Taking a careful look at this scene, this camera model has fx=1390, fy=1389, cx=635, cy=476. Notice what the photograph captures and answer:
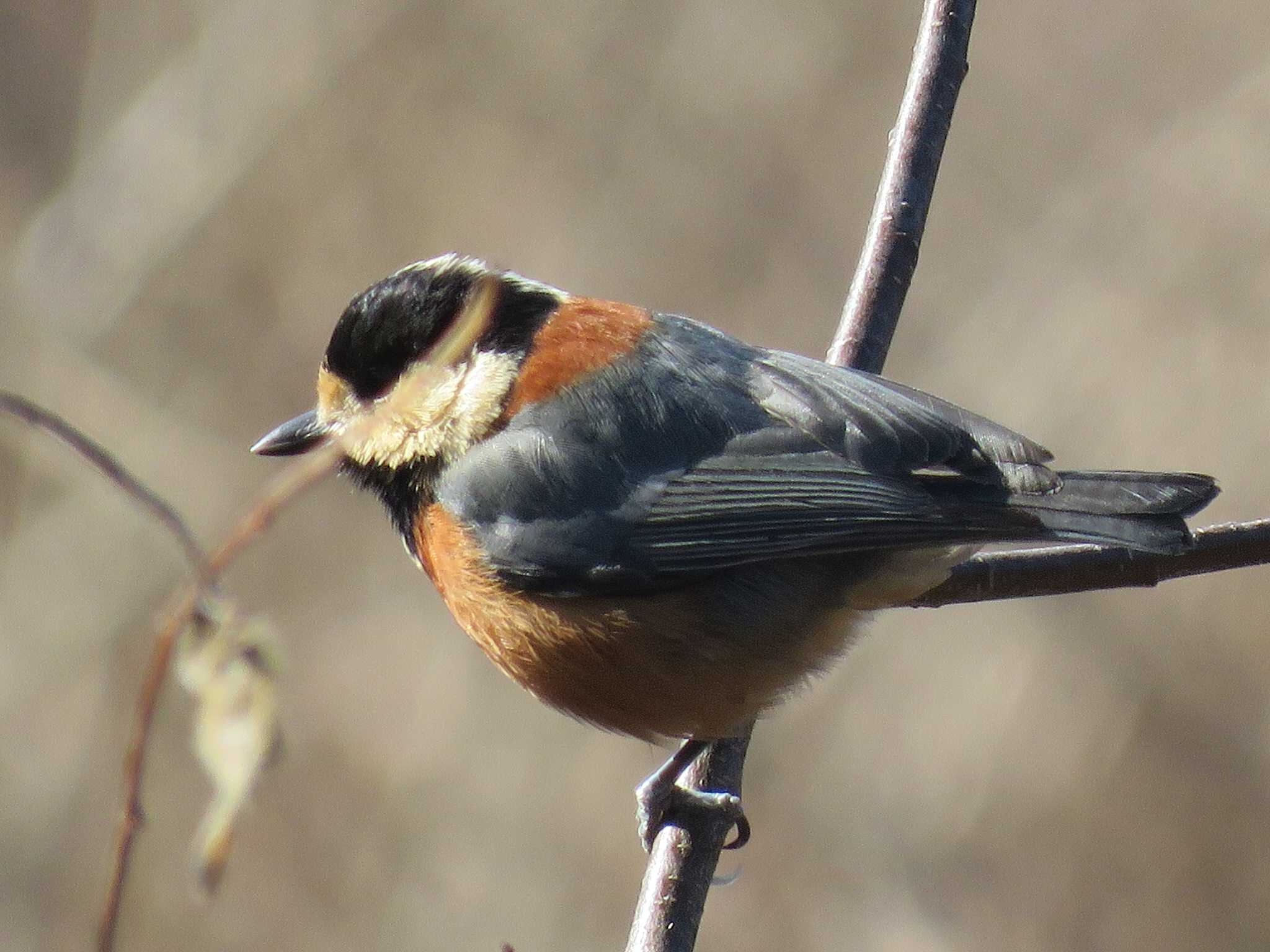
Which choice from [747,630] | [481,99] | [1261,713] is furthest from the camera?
[481,99]

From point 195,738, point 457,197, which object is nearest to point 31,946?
point 457,197

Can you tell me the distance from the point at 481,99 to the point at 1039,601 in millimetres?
3624

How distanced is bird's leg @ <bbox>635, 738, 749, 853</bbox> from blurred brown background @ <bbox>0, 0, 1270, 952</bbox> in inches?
98.0

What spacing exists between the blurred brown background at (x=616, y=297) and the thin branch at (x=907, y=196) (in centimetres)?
231

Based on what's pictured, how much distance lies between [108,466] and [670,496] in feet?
6.43

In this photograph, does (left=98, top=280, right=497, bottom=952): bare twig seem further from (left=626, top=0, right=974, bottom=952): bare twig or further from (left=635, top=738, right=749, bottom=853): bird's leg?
(left=626, top=0, right=974, bottom=952): bare twig

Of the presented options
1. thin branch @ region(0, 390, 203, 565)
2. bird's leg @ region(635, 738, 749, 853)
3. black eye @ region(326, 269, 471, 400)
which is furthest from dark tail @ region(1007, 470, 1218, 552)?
thin branch @ region(0, 390, 203, 565)

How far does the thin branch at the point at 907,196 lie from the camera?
10.8 feet

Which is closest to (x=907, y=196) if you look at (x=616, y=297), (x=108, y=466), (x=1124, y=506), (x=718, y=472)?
(x=718, y=472)

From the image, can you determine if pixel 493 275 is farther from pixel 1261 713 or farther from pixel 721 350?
pixel 1261 713

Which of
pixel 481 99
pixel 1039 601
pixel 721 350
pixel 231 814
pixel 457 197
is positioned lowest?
pixel 231 814

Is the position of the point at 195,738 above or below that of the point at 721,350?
below

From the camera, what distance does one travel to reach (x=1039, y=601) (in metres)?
5.40

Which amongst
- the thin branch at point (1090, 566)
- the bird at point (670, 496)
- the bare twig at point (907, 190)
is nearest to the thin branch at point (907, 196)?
the bare twig at point (907, 190)
